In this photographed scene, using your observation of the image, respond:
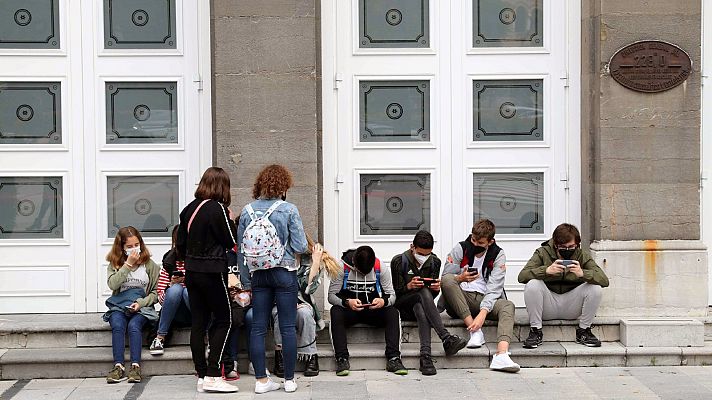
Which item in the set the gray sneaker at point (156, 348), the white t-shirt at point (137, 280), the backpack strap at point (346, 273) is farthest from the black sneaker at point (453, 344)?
the white t-shirt at point (137, 280)

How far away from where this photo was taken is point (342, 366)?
944cm

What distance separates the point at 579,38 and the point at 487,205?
1747mm

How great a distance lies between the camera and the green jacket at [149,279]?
376 inches

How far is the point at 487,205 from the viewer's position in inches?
423

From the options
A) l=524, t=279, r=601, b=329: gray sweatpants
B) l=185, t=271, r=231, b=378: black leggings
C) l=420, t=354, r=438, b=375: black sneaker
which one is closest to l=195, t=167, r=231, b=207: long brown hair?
l=185, t=271, r=231, b=378: black leggings

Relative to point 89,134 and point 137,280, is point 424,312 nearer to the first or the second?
point 137,280

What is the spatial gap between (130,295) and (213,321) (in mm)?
999

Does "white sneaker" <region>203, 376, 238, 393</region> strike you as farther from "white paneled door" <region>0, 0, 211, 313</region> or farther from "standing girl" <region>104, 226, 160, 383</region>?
"white paneled door" <region>0, 0, 211, 313</region>

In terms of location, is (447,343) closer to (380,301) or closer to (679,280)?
(380,301)

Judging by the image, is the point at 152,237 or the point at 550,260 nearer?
the point at 550,260

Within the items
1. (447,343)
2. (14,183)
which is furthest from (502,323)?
(14,183)

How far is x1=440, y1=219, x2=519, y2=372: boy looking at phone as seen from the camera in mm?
9711

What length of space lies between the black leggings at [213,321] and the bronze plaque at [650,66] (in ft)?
13.1

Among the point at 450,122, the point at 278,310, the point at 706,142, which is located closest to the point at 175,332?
the point at 278,310
